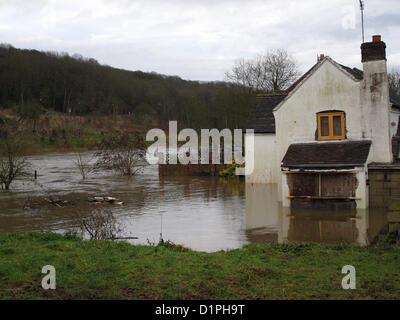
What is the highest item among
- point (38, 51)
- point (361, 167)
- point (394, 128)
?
point (38, 51)

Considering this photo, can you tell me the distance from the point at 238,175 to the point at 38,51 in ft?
411

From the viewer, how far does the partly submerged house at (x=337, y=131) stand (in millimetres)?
16781

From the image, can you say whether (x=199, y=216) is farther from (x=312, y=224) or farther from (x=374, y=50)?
(x=374, y=50)

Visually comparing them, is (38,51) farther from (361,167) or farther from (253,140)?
(361,167)

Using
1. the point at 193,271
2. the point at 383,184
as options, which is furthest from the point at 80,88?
the point at 193,271

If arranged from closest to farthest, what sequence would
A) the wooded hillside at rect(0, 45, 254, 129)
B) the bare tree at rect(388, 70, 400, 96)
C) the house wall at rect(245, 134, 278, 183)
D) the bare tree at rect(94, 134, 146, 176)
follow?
the house wall at rect(245, 134, 278, 183), the bare tree at rect(94, 134, 146, 176), the bare tree at rect(388, 70, 400, 96), the wooded hillside at rect(0, 45, 254, 129)

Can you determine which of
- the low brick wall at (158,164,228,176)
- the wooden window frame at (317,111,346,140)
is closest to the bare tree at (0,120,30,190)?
the low brick wall at (158,164,228,176)

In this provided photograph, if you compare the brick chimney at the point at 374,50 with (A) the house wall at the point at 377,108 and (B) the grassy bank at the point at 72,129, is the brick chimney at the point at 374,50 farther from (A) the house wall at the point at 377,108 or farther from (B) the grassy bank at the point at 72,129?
(B) the grassy bank at the point at 72,129

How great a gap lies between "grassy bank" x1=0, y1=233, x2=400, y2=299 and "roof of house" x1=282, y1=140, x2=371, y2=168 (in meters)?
7.82

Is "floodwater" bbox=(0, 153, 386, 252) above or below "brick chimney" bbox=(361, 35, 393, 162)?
below

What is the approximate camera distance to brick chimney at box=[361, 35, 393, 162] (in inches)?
693

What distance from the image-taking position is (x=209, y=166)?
31875mm

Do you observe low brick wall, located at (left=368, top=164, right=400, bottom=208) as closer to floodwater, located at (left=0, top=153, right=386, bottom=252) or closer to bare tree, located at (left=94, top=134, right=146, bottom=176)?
floodwater, located at (left=0, top=153, right=386, bottom=252)

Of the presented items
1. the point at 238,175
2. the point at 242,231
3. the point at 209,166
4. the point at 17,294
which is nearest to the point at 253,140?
the point at 238,175
